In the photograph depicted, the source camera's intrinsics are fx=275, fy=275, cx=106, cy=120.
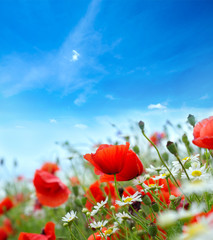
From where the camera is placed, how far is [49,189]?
1059 millimetres

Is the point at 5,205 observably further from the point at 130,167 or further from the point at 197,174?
the point at 197,174

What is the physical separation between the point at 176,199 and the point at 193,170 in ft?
0.21

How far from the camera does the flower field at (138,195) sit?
0.41 meters

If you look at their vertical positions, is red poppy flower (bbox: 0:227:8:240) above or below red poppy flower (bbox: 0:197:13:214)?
below

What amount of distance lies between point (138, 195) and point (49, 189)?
555 mm

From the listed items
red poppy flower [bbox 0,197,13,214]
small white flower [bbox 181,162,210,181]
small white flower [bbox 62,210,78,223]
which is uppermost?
small white flower [bbox 181,162,210,181]

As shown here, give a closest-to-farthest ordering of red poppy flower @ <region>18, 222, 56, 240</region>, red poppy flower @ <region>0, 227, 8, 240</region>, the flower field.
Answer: the flower field → red poppy flower @ <region>18, 222, 56, 240</region> → red poppy flower @ <region>0, 227, 8, 240</region>

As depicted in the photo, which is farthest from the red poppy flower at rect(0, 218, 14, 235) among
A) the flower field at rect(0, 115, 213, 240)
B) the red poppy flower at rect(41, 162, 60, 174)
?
the red poppy flower at rect(41, 162, 60, 174)

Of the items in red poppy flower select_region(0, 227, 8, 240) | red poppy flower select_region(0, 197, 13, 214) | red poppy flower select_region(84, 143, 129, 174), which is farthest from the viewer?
red poppy flower select_region(0, 197, 13, 214)

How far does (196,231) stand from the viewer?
210 millimetres

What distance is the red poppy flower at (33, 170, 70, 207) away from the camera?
3.35 ft

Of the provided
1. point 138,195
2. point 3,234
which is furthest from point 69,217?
point 3,234

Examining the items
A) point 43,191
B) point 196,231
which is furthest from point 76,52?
point 196,231

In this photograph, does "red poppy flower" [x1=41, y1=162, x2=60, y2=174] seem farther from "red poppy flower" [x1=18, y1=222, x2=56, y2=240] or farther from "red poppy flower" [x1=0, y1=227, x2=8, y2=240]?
"red poppy flower" [x1=18, y1=222, x2=56, y2=240]
